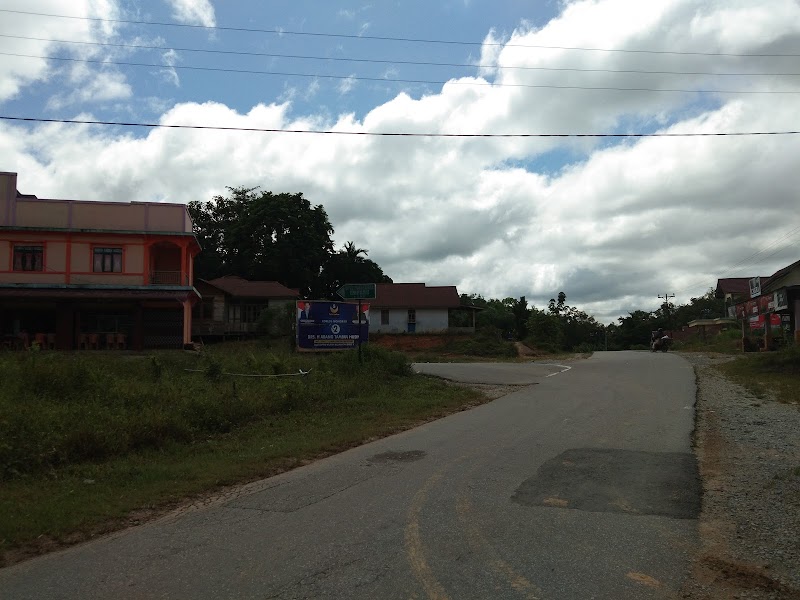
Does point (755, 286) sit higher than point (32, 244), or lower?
lower

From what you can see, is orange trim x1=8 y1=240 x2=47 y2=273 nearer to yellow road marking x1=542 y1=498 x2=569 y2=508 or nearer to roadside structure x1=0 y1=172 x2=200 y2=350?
roadside structure x1=0 y1=172 x2=200 y2=350

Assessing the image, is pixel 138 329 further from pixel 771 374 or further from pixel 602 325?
pixel 602 325

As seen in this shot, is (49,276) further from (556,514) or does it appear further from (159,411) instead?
(556,514)

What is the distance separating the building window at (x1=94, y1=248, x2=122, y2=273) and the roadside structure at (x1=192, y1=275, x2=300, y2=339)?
12313 mm

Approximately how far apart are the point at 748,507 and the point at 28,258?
34257 mm

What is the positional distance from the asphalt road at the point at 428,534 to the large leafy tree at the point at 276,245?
52848 mm

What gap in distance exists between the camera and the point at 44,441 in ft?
30.1

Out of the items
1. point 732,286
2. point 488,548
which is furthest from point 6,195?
point 732,286

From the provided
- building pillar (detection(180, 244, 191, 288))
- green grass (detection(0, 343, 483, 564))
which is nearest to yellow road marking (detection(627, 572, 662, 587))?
green grass (detection(0, 343, 483, 564))

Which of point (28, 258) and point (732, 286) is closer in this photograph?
point (28, 258)

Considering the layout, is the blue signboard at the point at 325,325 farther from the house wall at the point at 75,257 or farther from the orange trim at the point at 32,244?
the orange trim at the point at 32,244

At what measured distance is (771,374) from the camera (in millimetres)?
23734

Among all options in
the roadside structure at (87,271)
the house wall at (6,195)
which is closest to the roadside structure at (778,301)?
the roadside structure at (87,271)

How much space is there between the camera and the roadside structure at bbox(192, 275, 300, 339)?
46.4m
